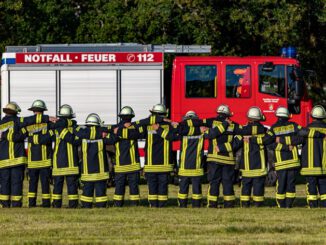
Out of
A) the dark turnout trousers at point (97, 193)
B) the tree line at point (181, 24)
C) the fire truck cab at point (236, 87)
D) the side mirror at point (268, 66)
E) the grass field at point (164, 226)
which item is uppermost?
the tree line at point (181, 24)

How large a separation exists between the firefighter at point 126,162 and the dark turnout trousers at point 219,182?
1.24 meters

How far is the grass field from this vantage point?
12.8 meters

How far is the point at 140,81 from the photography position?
2281cm

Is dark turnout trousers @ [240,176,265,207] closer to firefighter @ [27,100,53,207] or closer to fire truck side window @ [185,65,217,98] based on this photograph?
→ firefighter @ [27,100,53,207]

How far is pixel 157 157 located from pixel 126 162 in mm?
526

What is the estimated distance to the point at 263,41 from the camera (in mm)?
28625

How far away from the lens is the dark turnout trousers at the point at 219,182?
679 inches

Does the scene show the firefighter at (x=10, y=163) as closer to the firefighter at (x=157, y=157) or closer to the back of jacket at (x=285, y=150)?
the firefighter at (x=157, y=157)

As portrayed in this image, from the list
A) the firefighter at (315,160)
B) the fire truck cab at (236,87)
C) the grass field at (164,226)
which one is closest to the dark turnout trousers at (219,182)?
the grass field at (164,226)

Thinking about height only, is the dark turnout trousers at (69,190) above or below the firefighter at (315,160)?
below

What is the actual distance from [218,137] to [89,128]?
2.15 m

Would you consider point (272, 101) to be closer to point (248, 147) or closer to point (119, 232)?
point (248, 147)

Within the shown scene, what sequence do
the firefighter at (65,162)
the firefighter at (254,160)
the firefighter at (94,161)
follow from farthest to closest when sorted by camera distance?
1. the firefighter at (254,160)
2. the firefighter at (65,162)
3. the firefighter at (94,161)

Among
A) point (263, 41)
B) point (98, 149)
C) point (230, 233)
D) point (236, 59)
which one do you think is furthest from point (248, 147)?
point (263, 41)
